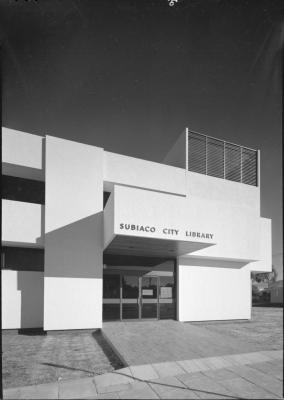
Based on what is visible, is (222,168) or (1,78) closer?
(1,78)

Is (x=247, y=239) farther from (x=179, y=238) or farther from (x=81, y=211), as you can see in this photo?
(x=81, y=211)

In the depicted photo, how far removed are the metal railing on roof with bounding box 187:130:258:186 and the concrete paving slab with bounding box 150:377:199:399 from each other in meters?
11.8

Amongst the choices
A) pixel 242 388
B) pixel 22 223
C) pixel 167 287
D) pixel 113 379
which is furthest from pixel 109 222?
pixel 242 388

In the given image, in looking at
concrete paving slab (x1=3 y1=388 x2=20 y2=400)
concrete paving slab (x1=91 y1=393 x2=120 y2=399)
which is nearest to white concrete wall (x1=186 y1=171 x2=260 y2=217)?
concrete paving slab (x1=91 y1=393 x2=120 y2=399)

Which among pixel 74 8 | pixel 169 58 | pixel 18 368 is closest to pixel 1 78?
pixel 74 8

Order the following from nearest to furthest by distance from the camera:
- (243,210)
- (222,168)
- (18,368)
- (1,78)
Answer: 1. (1,78)
2. (18,368)
3. (243,210)
4. (222,168)

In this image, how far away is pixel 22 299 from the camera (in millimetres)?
12992

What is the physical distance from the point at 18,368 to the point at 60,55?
24.0ft

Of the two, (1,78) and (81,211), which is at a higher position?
(1,78)

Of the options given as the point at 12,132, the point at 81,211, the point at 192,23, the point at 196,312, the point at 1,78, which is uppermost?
the point at 12,132

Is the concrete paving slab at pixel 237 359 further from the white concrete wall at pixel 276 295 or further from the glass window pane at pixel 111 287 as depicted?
the white concrete wall at pixel 276 295

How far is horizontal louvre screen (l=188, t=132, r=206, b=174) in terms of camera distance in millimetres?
16844

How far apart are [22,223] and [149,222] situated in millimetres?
5375

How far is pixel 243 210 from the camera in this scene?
15305 mm
